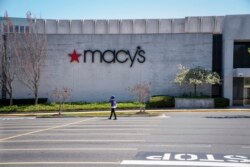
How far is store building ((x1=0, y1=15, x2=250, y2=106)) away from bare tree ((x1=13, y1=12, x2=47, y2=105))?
34.8 inches

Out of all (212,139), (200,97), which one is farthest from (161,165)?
(200,97)

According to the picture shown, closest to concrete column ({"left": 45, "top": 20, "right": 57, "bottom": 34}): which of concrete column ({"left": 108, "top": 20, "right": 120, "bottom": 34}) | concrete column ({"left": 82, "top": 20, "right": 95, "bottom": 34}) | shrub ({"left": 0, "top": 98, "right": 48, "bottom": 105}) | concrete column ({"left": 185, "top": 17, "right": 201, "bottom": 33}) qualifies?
concrete column ({"left": 82, "top": 20, "right": 95, "bottom": 34})

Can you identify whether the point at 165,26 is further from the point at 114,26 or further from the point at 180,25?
the point at 114,26

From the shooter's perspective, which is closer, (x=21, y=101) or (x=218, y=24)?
(x=21, y=101)

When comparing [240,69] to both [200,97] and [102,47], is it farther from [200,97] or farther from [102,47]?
[102,47]

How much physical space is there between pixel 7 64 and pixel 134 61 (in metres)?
12.1

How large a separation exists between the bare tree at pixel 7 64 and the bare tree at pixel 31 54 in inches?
29.0

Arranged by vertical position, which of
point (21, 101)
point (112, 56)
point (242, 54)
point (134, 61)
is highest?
point (242, 54)

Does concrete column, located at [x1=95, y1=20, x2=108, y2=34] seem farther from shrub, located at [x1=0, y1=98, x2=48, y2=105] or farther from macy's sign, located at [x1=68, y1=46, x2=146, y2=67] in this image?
shrub, located at [x1=0, y1=98, x2=48, y2=105]

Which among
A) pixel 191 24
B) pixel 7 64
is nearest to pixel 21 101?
pixel 7 64

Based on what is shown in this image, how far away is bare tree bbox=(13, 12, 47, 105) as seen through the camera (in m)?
39.4

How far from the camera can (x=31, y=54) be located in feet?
129

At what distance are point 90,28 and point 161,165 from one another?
1324 inches

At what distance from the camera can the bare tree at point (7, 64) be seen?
131ft
